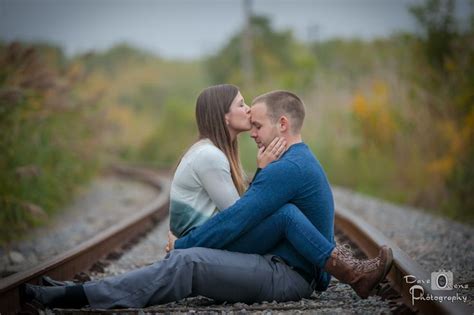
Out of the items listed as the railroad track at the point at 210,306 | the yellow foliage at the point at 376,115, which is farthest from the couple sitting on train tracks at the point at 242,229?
the yellow foliage at the point at 376,115

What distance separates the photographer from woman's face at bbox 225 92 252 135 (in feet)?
14.7

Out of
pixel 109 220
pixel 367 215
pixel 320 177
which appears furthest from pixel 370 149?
pixel 320 177

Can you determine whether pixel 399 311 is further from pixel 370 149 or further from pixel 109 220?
pixel 370 149

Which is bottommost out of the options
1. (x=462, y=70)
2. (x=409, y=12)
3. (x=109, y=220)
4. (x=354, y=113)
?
(x=109, y=220)

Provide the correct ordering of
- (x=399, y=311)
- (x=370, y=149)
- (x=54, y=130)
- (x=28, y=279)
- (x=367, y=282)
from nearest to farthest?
(x=399, y=311) → (x=367, y=282) → (x=28, y=279) → (x=54, y=130) → (x=370, y=149)

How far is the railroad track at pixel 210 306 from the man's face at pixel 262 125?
3.25ft

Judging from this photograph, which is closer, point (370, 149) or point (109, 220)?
point (109, 220)

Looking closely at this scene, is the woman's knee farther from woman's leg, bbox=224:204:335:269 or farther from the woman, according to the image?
the woman

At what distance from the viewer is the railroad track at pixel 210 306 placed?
148 inches

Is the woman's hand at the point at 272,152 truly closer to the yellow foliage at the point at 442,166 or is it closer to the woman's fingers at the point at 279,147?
the woman's fingers at the point at 279,147

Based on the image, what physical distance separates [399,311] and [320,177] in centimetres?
92

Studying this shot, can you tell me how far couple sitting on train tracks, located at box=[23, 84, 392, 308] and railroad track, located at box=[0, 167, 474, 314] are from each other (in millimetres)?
131

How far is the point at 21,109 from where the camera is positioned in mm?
9664

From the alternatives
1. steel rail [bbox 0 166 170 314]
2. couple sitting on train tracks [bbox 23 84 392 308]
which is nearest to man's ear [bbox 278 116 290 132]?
couple sitting on train tracks [bbox 23 84 392 308]
